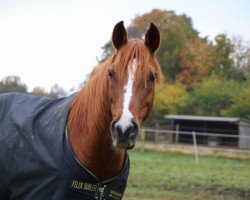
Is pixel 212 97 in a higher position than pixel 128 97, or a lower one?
lower

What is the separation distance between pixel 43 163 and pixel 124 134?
0.95m

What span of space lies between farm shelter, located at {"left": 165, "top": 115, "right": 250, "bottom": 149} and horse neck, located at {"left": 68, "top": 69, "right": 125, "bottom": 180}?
23.3 meters

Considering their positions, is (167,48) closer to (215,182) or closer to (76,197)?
(215,182)

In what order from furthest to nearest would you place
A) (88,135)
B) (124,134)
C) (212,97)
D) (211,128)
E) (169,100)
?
1. (169,100)
2. (212,97)
3. (211,128)
4. (88,135)
5. (124,134)

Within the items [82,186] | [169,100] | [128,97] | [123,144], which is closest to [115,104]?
[128,97]

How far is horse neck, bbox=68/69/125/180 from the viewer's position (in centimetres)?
339

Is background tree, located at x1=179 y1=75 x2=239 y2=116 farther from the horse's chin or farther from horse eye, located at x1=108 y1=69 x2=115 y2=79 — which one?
the horse's chin

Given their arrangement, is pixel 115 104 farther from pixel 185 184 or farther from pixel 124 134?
pixel 185 184

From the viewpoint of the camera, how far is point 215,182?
10.9 metres

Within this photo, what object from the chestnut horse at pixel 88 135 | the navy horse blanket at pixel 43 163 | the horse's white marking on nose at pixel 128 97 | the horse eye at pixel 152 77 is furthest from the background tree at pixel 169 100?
the horse's white marking on nose at pixel 128 97

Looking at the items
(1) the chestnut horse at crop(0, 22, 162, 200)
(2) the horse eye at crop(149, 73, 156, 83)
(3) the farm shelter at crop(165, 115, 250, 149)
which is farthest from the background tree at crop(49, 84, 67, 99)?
(3) the farm shelter at crop(165, 115, 250, 149)

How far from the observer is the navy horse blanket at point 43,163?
11.3ft

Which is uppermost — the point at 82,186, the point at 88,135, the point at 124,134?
the point at 124,134

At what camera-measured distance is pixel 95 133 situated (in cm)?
344
